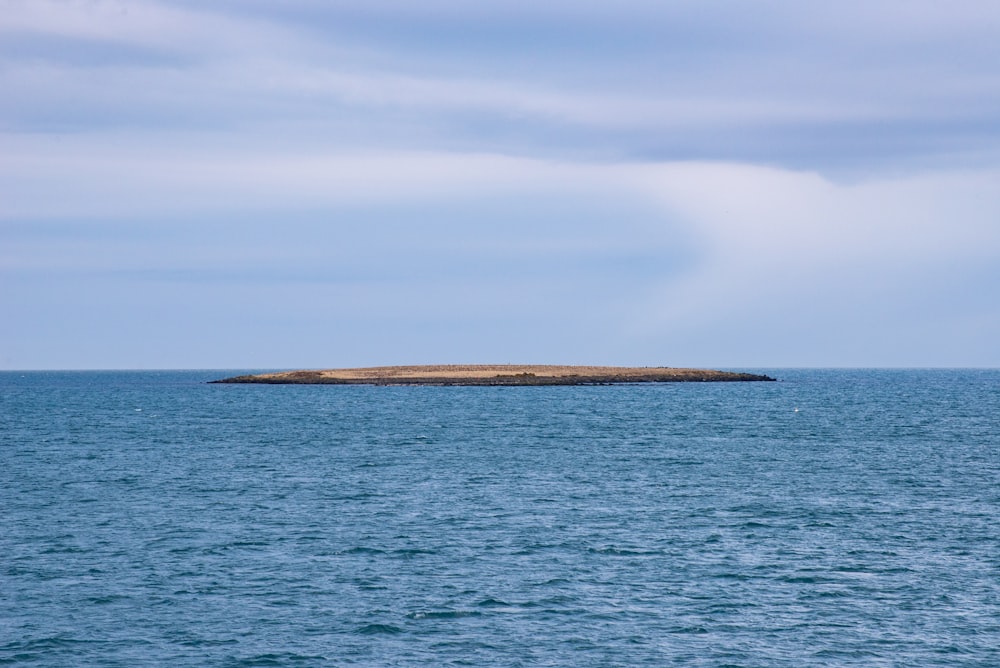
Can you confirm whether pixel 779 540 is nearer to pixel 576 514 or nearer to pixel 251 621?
pixel 576 514

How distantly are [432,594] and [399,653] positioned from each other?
5.93 meters

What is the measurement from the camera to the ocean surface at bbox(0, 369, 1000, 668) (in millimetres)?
28094

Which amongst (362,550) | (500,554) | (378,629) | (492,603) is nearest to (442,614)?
(492,603)

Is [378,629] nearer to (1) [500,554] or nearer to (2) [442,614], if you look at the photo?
(2) [442,614]

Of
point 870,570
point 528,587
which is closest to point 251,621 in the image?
point 528,587

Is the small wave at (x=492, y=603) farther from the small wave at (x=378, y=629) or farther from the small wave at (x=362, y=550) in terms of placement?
the small wave at (x=362, y=550)

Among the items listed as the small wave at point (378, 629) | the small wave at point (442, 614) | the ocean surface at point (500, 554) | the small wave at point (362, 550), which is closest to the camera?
the ocean surface at point (500, 554)

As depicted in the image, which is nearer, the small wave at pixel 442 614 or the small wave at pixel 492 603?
the small wave at pixel 442 614

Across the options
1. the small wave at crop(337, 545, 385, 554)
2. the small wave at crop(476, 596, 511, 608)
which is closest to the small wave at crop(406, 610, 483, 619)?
the small wave at crop(476, 596, 511, 608)

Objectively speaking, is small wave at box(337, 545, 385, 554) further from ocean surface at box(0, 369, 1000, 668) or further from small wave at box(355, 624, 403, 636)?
small wave at box(355, 624, 403, 636)

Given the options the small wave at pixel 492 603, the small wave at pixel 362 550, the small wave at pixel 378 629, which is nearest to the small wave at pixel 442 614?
the small wave at pixel 492 603

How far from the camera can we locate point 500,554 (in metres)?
39.1

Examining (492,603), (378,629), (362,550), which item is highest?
(362,550)

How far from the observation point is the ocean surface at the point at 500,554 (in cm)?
2809
